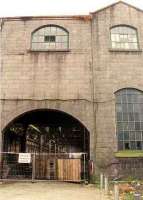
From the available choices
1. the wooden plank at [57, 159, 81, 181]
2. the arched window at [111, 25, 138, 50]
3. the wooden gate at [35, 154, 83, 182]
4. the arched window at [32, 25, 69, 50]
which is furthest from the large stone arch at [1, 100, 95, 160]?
the arched window at [111, 25, 138, 50]

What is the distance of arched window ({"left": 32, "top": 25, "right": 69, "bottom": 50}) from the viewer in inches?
861

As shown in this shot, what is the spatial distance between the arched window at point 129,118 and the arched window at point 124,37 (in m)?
2.86

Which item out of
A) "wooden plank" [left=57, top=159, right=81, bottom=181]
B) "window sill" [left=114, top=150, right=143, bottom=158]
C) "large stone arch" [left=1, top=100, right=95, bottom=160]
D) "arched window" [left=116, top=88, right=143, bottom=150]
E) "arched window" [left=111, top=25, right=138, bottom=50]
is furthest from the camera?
"arched window" [left=111, top=25, right=138, bottom=50]

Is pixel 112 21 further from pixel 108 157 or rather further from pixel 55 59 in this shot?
→ pixel 108 157

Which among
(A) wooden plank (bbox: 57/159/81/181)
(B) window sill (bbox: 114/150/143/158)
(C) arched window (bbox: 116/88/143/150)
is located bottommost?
(A) wooden plank (bbox: 57/159/81/181)

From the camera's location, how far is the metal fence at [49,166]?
64.4 ft

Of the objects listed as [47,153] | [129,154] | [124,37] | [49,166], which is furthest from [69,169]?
[124,37]

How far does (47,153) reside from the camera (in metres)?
24.2

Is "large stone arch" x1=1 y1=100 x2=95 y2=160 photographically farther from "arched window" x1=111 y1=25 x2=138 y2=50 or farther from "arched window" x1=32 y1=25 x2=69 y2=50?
"arched window" x1=111 y1=25 x2=138 y2=50

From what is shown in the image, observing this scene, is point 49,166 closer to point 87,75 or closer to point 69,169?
point 69,169

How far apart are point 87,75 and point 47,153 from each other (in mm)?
6482

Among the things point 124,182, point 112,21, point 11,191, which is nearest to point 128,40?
point 112,21

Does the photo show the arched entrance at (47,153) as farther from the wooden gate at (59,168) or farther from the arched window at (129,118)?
the arched window at (129,118)

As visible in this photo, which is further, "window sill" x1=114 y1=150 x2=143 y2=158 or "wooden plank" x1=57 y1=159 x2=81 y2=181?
"wooden plank" x1=57 y1=159 x2=81 y2=181
